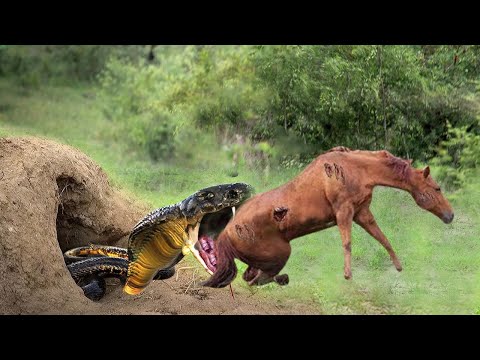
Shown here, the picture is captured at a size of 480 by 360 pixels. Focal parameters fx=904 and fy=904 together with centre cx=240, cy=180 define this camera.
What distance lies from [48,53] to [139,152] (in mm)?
929

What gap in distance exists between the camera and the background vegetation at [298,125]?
543cm

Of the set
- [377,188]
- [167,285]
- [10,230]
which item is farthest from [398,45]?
[10,230]

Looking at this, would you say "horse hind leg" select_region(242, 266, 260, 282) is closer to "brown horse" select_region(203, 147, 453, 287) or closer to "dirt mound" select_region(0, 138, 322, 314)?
"brown horse" select_region(203, 147, 453, 287)

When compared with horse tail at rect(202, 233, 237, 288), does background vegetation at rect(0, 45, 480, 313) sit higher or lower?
higher

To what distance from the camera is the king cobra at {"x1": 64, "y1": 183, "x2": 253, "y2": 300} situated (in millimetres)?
5559

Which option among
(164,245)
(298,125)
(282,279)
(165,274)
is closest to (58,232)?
(165,274)

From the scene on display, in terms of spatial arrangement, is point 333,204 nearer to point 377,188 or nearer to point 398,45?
point 377,188

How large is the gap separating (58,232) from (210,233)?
1669 mm

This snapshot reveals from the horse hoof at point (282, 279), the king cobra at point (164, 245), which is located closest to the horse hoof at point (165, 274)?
the king cobra at point (164, 245)

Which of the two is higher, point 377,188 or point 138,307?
point 377,188

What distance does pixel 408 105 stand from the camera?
5.63 metres

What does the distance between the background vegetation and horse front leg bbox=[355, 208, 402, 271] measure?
0.05 meters

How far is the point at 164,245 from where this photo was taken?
5.83 metres

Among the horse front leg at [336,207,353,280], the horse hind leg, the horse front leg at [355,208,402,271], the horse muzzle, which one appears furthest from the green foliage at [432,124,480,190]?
the horse hind leg
